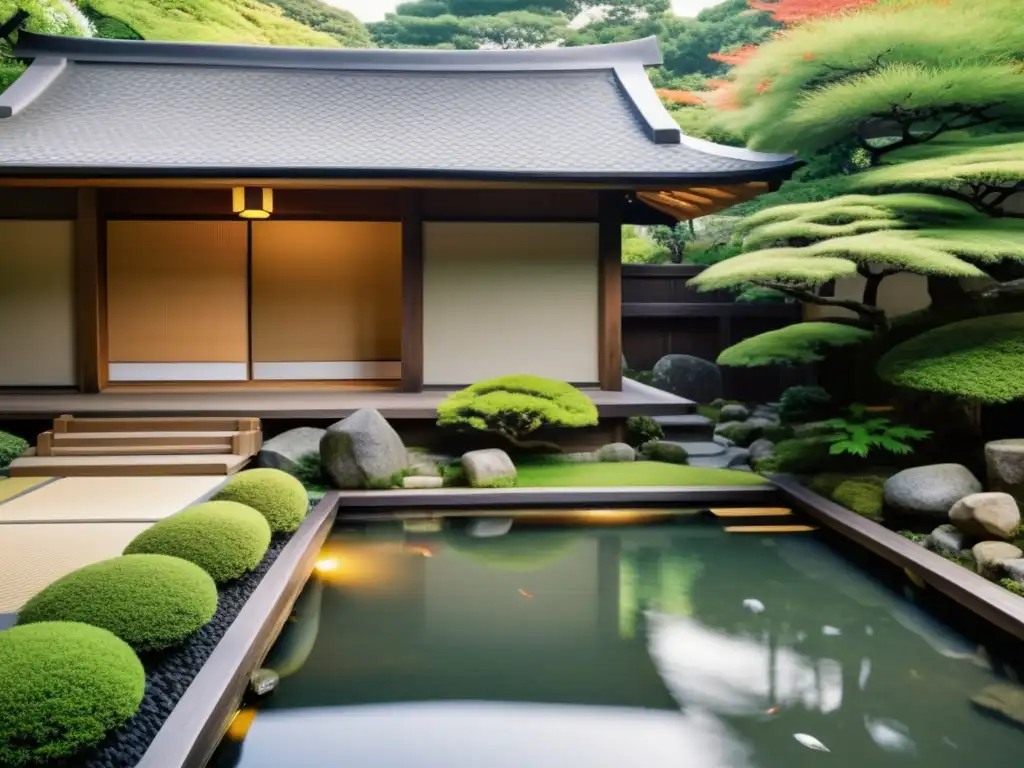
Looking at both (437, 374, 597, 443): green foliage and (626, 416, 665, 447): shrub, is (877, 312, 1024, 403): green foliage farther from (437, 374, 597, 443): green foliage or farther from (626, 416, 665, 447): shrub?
(626, 416, 665, 447): shrub

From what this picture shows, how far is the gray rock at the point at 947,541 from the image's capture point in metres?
5.64

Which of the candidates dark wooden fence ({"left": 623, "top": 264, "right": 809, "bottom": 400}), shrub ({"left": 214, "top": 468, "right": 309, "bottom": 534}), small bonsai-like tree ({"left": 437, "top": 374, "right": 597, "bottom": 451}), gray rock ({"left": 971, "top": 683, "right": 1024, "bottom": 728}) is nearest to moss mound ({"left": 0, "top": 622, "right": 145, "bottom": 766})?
shrub ({"left": 214, "top": 468, "right": 309, "bottom": 534})

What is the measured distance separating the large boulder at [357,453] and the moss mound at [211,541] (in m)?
2.43

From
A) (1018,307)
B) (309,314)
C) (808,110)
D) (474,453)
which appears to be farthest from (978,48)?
(309,314)

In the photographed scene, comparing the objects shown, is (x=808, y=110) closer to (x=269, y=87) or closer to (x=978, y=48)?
(x=978, y=48)

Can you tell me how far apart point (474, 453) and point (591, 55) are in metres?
7.09

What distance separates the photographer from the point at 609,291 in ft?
30.8

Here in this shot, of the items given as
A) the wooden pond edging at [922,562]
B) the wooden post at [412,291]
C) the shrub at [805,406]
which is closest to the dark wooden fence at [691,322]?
the shrub at [805,406]

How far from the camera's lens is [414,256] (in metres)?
9.25

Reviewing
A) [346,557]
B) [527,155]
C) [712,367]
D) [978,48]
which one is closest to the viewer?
[346,557]

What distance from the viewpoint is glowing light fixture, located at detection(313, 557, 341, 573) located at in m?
5.59

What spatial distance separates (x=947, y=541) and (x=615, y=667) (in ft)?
9.61

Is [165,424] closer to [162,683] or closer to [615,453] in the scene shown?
[615,453]

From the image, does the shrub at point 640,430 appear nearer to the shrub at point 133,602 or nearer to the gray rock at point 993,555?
the gray rock at point 993,555
